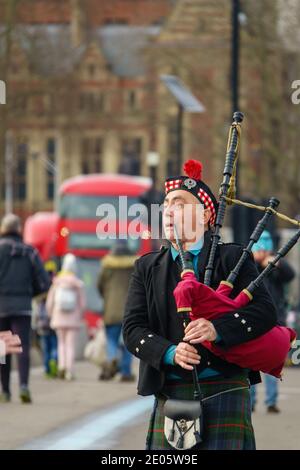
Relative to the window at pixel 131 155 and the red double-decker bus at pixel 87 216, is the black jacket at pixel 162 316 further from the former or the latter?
the window at pixel 131 155

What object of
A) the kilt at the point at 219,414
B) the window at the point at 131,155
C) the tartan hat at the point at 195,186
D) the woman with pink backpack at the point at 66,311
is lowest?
the window at the point at 131,155

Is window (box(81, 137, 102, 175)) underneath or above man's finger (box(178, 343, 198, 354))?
underneath

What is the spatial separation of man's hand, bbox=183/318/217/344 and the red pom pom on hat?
2.03 ft

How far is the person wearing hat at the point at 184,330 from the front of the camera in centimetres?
614

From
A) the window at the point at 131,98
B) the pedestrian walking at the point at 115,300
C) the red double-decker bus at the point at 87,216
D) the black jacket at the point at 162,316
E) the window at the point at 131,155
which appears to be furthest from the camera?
the window at the point at 131,98

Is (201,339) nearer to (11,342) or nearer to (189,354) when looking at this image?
(189,354)

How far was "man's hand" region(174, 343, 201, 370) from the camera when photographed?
235 inches

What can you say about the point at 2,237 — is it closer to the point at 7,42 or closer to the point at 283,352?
the point at 283,352

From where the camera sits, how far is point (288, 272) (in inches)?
564

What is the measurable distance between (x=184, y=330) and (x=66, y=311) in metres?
13.4

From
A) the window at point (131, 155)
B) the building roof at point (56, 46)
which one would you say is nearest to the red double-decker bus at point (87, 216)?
the building roof at point (56, 46)

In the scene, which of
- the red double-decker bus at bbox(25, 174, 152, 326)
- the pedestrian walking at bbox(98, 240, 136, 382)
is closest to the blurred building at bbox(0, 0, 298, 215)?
the red double-decker bus at bbox(25, 174, 152, 326)

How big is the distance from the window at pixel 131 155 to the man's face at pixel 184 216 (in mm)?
75391

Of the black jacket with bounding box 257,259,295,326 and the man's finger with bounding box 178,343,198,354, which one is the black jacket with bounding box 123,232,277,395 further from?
the black jacket with bounding box 257,259,295,326
